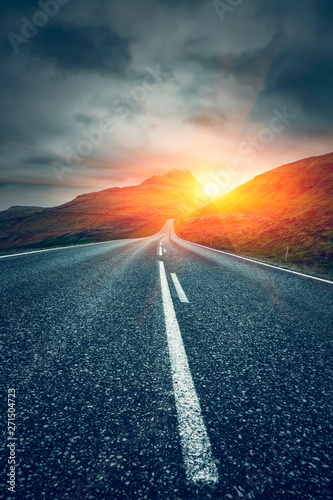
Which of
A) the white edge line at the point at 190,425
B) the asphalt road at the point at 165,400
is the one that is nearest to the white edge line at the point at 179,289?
the asphalt road at the point at 165,400

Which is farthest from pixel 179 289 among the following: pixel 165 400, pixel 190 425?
pixel 190 425

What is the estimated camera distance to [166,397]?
2094 mm

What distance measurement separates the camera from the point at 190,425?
5.83 ft

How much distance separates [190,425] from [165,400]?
343 millimetres

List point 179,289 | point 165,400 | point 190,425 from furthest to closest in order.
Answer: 1. point 179,289
2. point 165,400
3. point 190,425

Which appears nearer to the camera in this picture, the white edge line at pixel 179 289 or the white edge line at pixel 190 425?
the white edge line at pixel 190 425

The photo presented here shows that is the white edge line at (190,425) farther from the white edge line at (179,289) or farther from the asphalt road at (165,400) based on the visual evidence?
the white edge line at (179,289)

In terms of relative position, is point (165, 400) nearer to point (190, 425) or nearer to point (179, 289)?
point (190, 425)

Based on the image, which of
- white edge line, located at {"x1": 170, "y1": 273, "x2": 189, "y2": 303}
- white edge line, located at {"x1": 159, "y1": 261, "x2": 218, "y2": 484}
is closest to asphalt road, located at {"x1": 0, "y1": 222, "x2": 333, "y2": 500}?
white edge line, located at {"x1": 159, "y1": 261, "x2": 218, "y2": 484}

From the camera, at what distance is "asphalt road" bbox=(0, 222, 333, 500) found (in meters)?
1.39

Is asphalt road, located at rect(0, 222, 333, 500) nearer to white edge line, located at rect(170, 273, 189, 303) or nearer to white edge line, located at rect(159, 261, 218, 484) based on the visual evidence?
white edge line, located at rect(159, 261, 218, 484)

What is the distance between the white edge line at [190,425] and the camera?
1425 mm

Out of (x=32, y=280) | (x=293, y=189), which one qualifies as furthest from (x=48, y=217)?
(x=32, y=280)

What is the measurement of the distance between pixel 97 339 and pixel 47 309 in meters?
1.59
